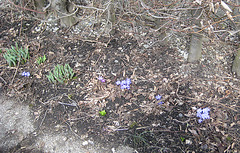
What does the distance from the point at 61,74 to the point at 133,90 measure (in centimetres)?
107

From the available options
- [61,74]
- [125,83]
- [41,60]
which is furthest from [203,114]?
[41,60]

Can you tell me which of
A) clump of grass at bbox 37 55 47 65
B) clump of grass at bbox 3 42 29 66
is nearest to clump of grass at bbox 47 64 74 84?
clump of grass at bbox 37 55 47 65

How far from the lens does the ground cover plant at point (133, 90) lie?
2.39 meters

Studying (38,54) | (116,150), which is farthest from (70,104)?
(38,54)

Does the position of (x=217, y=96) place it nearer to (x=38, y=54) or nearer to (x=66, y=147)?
(x=66, y=147)

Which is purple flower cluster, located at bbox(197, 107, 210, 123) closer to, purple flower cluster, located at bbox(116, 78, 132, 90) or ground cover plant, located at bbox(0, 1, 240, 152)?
ground cover plant, located at bbox(0, 1, 240, 152)

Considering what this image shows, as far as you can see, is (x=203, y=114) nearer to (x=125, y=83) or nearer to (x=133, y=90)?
(x=133, y=90)

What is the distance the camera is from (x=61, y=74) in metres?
2.86

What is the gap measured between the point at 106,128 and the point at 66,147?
Result: 526 mm

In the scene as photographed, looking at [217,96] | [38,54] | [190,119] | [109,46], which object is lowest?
[190,119]

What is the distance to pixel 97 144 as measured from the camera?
2.38 m

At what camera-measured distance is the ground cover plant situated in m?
2.39

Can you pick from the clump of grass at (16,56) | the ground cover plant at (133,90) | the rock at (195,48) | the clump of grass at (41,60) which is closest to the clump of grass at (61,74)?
the ground cover plant at (133,90)

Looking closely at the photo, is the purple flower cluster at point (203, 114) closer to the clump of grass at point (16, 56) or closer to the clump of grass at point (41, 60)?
the clump of grass at point (41, 60)
